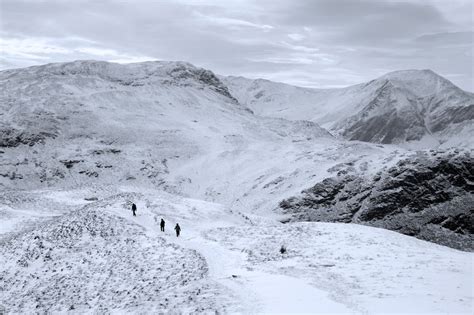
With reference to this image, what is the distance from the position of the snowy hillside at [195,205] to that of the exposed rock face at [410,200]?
176mm

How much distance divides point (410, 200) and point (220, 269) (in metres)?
39.9

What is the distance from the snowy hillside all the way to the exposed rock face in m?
0.18

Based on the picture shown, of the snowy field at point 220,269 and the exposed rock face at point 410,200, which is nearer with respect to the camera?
the snowy field at point 220,269

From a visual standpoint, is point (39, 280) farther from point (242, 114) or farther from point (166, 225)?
point (242, 114)

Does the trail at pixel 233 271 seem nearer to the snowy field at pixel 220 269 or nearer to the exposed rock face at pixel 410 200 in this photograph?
the snowy field at pixel 220 269

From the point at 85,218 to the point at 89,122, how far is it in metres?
68.8

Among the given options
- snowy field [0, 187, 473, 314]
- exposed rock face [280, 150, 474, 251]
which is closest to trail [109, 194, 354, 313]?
snowy field [0, 187, 473, 314]

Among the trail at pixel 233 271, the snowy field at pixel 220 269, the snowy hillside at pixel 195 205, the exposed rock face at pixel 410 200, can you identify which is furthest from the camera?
the exposed rock face at pixel 410 200

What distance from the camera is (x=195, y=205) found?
146 feet

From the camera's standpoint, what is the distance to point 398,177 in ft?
193

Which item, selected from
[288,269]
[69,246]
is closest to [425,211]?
[288,269]

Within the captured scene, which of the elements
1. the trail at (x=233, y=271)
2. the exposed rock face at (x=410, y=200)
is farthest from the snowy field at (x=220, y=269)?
the exposed rock face at (x=410, y=200)

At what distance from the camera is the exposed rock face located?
178ft

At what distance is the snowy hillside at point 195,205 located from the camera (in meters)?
20.0
